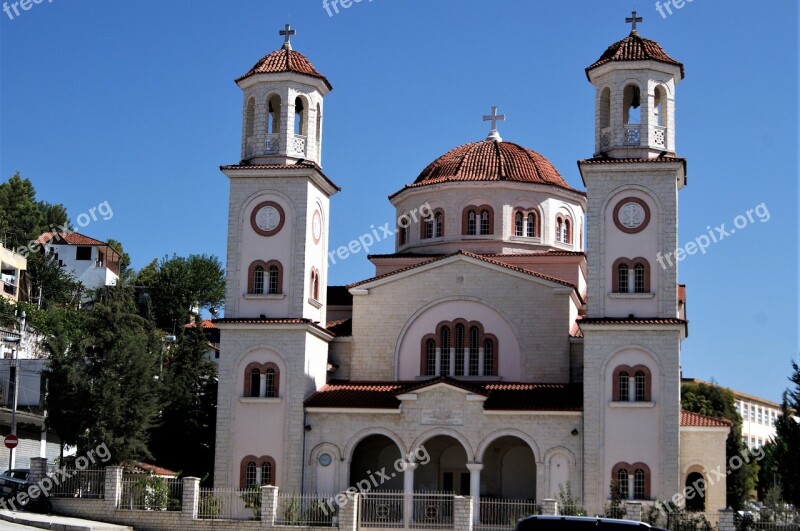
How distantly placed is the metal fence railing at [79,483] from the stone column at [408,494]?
30.4ft

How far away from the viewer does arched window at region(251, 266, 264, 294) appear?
133 ft

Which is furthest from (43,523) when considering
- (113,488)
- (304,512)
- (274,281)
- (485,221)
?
(485,221)

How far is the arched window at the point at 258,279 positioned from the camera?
40.6 metres

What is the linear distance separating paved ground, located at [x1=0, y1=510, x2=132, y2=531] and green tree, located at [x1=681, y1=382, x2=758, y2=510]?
3273cm

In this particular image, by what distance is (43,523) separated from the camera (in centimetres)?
3216

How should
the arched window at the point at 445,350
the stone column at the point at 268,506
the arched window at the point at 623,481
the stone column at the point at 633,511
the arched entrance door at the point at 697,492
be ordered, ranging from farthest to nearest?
the arched window at the point at 445,350 < the arched entrance door at the point at 697,492 < the arched window at the point at 623,481 < the stone column at the point at 268,506 < the stone column at the point at 633,511

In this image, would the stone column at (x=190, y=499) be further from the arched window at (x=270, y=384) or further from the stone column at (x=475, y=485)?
the stone column at (x=475, y=485)

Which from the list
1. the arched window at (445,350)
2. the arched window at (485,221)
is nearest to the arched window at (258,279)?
the arched window at (445,350)

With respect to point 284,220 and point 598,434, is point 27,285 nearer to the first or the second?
point 284,220

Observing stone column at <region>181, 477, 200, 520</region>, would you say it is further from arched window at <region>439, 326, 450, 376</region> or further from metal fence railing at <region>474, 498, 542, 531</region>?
arched window at <region>439, 326, 450, 376</region>

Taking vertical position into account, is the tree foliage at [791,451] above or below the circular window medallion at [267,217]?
below

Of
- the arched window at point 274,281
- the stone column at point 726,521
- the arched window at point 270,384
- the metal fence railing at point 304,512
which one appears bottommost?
the metal fence railing at point 304,512

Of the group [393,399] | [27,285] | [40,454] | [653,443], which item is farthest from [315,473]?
[27,285]

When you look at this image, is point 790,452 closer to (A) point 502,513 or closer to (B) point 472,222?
(A) point 502,513
